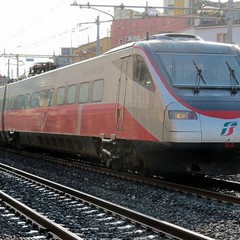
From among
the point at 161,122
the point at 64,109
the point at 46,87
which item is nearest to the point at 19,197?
the point at 161,122

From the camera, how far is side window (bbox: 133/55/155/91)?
11.0 metres

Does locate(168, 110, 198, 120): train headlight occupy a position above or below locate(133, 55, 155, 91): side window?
below

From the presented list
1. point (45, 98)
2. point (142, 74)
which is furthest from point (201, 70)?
point (45, 98)

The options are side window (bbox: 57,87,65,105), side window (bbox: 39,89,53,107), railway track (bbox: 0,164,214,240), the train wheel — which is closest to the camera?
railway track (bbox: 0,164,214,240)

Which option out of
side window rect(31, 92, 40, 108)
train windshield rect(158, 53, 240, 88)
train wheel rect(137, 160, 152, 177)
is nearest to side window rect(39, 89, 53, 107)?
side window rect(31, 92, 40, 108)

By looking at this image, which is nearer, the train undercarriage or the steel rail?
the steel rail

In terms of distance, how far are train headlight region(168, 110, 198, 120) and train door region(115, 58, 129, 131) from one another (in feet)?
6.65

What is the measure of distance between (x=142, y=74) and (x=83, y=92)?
13.6ft

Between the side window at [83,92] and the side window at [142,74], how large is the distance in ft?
11.4

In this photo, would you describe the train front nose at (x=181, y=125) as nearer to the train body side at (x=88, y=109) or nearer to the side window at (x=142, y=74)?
the train body side at (x=88, y=109)

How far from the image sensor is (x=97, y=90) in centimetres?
1398

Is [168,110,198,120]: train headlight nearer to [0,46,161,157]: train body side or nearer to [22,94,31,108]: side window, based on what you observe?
[0,46,161,157]: train body side

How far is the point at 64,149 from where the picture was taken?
17328mm

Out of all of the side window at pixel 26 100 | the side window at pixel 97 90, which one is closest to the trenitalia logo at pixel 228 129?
the side window at pixel 97 90
